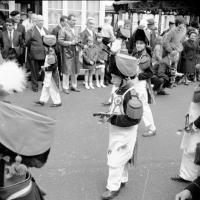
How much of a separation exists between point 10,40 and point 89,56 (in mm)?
2148

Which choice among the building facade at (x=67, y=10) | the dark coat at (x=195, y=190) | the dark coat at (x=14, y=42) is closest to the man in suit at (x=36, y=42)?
the dark coat at (x=14, y=42)

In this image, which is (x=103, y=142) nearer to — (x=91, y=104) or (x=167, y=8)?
(x=91, y=104)

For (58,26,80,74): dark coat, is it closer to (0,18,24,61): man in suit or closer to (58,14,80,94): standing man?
(58,14,80,94): standing man

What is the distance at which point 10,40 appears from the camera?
8.97m

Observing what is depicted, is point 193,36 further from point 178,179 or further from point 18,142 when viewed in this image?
point 18,142

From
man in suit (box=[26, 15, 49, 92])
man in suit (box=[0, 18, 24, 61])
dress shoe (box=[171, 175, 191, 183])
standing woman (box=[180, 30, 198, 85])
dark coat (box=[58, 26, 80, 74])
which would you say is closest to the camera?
dress shoe (box=[171, 175, 191, 183])

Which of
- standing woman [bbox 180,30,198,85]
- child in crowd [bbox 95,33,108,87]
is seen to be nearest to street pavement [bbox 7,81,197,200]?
child in crowd [bbox 95,33,108,87]

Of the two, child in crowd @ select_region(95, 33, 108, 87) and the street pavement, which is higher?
child in crowd @ select_region(95, 33, 108, 87)

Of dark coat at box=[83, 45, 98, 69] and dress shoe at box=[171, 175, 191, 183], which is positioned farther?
dark coat at box=[83, 45, 98, 69]

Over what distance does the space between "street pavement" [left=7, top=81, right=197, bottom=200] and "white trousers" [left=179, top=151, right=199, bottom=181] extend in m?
0.14

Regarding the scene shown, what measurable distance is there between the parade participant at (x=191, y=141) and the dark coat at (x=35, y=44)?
18.3ft

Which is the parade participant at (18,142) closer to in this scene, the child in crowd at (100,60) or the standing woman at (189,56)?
the child in crowd at (100,60)

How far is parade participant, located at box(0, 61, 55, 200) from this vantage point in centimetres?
→ 184

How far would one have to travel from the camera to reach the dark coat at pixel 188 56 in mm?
11086
